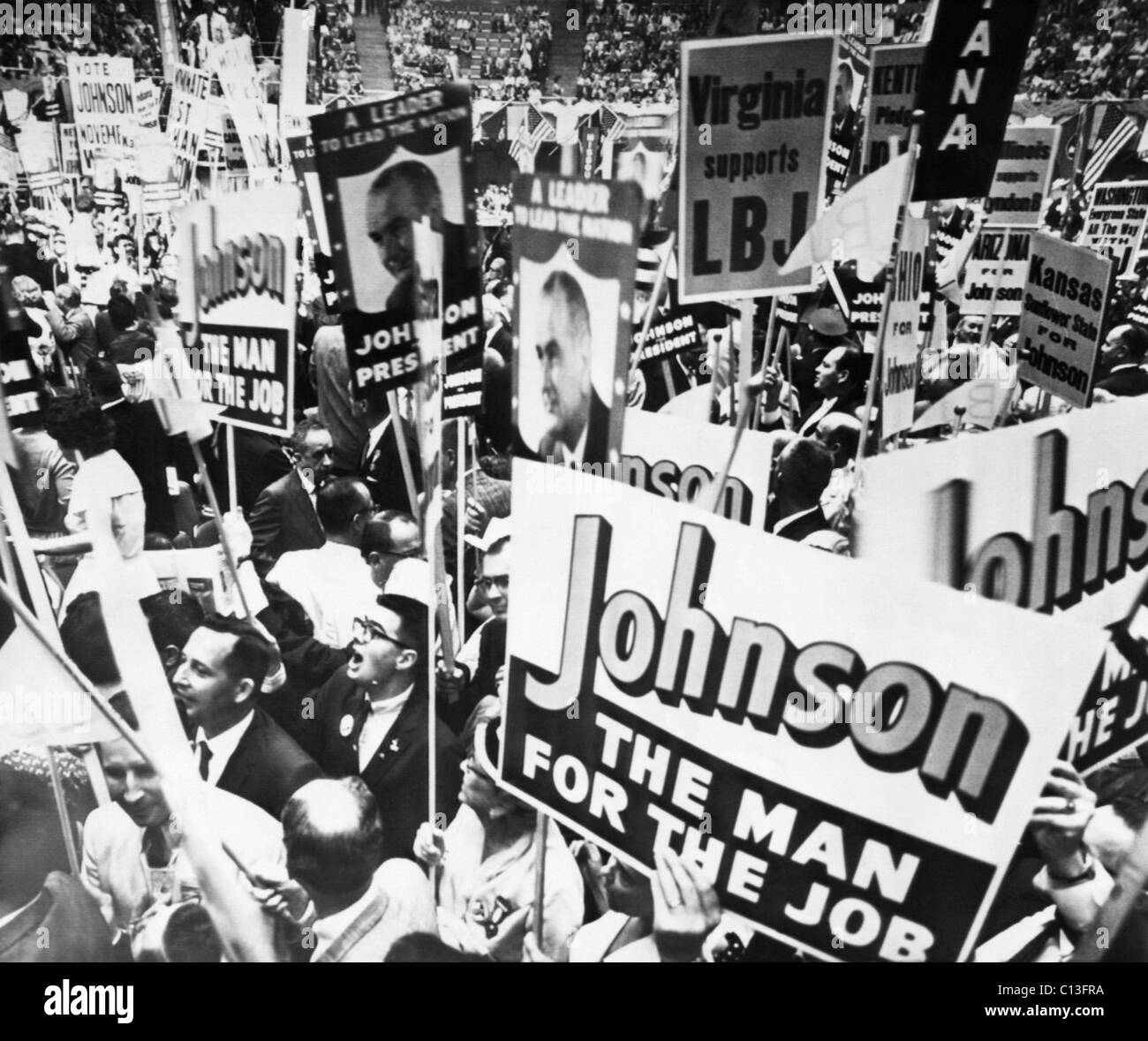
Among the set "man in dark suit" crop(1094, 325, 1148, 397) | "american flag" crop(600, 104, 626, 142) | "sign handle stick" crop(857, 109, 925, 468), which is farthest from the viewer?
"man in dark suit" crop(1094, 325, 1148, 397)

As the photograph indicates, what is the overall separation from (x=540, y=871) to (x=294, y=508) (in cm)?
106

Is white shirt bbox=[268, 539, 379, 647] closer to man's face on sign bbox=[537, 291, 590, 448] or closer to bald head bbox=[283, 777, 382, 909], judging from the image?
bald head bbox=[283, 777, 382, 909]

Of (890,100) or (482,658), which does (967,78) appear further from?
(482,658)

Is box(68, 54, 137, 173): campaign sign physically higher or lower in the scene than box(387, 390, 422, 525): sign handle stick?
Answer: higher

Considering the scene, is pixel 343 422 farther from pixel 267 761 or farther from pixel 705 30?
pixel 705 30

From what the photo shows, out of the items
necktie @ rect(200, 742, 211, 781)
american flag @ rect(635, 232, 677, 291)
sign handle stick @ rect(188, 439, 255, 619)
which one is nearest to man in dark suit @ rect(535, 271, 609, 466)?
american flag @ rect(635, 232, 677, 291)

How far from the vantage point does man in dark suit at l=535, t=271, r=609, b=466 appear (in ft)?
9.03

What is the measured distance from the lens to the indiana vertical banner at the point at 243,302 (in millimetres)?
2756

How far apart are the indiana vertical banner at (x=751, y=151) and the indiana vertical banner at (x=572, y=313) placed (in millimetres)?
163

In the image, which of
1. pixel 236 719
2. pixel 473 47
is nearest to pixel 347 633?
pixel 236 719

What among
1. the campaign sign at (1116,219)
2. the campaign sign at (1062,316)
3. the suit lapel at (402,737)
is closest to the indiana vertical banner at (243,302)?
the suit lapel at (402,737)

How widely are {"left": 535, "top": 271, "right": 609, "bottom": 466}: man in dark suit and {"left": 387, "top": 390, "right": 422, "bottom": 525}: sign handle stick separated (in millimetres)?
314

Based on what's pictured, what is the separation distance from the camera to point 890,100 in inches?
105

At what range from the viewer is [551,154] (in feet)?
8.86
